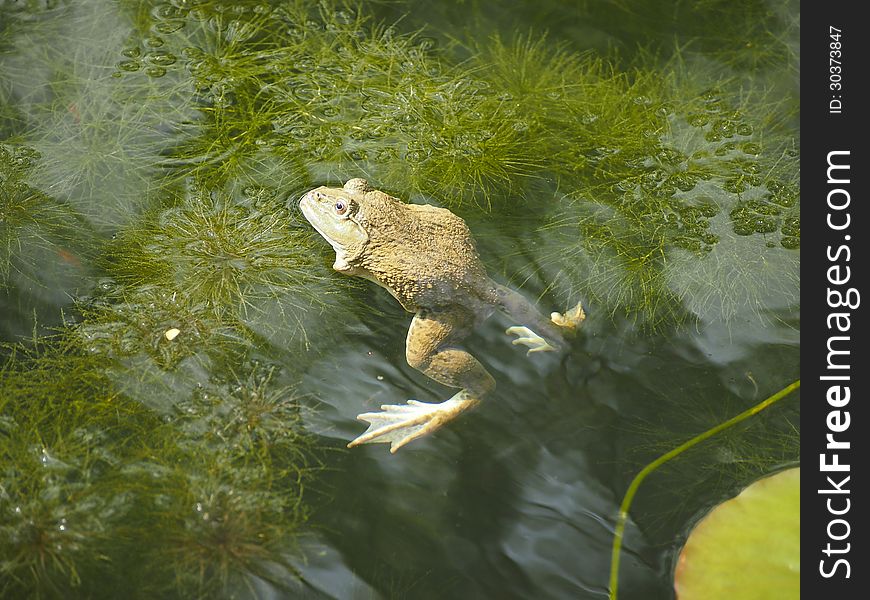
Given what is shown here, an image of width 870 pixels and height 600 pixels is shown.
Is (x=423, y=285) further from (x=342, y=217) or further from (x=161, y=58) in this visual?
(x=161, y=58)

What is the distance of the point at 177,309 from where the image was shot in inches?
133

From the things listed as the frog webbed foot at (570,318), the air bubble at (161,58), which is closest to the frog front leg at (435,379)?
the frog webbed foot at (570,318)

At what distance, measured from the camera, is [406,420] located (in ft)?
10.6

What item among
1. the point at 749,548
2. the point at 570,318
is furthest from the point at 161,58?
the point at 749,548

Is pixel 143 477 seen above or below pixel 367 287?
below

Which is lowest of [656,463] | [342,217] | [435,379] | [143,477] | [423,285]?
[143,477]

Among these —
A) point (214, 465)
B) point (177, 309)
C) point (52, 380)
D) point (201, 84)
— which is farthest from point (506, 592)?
point (201, 84)

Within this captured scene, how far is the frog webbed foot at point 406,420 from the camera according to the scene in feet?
10.6

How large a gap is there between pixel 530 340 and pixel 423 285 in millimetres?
713

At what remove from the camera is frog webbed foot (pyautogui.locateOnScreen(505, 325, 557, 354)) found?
356 centimetres

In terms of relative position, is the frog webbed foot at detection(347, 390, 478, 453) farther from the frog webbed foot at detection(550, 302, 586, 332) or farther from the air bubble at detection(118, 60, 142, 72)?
the air bubble at detection(118, 60, 142, 72)

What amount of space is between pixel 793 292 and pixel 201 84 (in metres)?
3.33

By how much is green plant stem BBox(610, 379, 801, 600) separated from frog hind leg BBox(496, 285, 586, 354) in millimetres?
709
